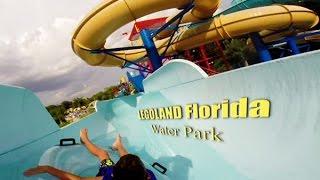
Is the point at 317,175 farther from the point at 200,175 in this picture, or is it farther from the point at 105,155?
the point at 105,155

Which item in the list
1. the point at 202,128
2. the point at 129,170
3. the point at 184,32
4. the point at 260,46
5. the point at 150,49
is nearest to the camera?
the point at 129,170

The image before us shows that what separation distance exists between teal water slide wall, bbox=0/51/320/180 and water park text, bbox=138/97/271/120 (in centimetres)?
5

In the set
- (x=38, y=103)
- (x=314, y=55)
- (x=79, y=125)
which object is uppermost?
(x=314, y=55)

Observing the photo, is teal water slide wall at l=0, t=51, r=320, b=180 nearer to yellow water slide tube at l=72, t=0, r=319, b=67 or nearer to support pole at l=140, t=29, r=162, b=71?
support pole at l=140, t=29, r=162, b=71

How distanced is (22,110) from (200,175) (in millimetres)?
3313

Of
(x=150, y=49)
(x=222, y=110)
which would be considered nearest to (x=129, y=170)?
(x=222, y=110)

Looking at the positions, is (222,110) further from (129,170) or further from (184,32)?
(184,32)

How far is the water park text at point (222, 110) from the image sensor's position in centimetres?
288

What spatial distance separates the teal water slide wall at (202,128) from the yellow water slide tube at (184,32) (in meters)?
1.17

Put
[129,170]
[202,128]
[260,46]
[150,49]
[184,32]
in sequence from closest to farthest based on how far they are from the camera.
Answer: [129,170] → [202,128] → [150,49] → [184,32] → [260,46]

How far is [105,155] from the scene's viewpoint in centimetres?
427

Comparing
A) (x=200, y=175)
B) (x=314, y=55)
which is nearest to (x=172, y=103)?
(x=200, y=175)

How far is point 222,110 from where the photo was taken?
11.0 ft

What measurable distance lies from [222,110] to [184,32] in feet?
14.6
